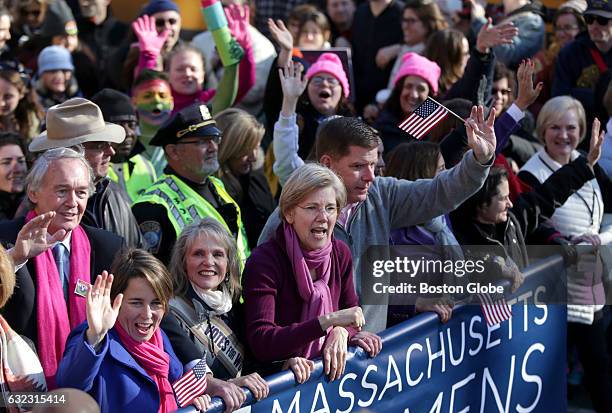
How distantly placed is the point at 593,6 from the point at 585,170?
7.08ft

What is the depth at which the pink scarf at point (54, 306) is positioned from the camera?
4508 mm

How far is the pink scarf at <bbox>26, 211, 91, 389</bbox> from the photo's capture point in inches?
177

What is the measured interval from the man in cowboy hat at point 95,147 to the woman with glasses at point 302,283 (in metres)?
0.86

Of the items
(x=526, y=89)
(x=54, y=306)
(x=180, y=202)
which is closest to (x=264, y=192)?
(x=180, y=202)

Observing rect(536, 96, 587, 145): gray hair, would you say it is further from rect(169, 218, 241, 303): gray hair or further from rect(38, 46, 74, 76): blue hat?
rect(38, 46, 74, 76): blue hat

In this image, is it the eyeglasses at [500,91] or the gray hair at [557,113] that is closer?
the gray hair at [557,113]

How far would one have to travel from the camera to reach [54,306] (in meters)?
4.58

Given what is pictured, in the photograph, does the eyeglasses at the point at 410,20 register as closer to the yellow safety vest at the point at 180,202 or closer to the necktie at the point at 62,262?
the yellow safety vest at the point at 180,202

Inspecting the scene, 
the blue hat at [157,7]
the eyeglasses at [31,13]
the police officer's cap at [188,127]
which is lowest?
the police officer's cap at [188,127]

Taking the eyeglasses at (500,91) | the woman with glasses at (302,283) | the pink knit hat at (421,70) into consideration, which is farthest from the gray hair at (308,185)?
the eyeglasses at (500,91)

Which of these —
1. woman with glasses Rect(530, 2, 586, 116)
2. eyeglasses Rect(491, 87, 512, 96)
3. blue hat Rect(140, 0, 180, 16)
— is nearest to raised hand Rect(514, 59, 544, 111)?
eyeglasses Rect(491, 87, 512, 96)

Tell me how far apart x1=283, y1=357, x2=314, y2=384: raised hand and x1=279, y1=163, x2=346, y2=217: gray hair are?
27.3 inches

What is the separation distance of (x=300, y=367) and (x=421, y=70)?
11.7 feet

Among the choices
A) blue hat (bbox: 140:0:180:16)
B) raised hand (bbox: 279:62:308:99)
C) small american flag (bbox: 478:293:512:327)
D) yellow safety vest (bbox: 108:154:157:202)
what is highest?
blue hat (bbox: 140:0:180:16)
